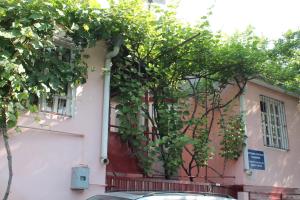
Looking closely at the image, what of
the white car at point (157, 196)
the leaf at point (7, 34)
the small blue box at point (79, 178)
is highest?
the leaf at point (7, 34)

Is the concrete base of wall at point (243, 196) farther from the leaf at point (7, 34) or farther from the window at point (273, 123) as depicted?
the leaf at point (7, 34)

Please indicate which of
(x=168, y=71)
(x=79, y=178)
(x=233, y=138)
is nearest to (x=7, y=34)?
(x=79, y=178)

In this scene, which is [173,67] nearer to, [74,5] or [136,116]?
[136,116]

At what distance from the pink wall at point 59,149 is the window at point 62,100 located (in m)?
0.14

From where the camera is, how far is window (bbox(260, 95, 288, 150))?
41.6 feet

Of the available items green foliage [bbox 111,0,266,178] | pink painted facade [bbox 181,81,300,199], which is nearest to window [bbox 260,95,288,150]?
pink painted facade [bbox 181,81,300,199]

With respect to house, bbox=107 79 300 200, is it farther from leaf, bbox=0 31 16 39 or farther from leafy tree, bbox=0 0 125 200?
leaf, bbox=0 31 16 39

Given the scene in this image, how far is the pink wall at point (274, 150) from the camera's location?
11.9 m

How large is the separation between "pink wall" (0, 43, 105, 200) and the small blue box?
0.37 ft

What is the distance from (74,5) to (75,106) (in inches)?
78.4

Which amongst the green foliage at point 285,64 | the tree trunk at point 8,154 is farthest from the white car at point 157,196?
the green foliage at point 285,64

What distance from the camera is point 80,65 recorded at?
8312 mm

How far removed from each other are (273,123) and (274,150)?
3.18ft

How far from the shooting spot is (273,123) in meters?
13.1
